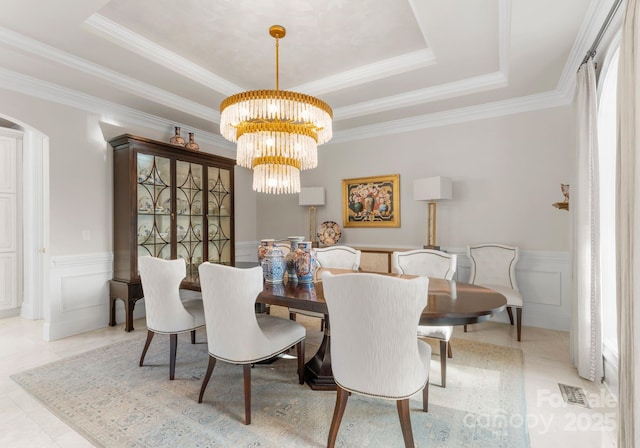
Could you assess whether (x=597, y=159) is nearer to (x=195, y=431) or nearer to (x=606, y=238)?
(x=606, y=238)

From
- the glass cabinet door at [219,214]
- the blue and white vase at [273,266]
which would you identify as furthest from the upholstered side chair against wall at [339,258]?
the glass cabinet door at [219,214]

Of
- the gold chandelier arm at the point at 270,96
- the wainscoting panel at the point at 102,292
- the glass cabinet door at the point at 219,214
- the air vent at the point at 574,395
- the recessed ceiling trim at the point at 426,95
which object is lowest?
the air vent at the point at 574,395

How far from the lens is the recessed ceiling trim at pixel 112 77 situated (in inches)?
99.5

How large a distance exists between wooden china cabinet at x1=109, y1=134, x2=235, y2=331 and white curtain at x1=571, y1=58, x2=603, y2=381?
3.10 metres

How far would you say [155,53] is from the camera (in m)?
2.91

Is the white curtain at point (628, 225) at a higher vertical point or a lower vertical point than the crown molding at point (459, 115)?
lower

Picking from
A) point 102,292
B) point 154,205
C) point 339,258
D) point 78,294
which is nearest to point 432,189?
point 339,258

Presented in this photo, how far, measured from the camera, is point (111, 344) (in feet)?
10.3

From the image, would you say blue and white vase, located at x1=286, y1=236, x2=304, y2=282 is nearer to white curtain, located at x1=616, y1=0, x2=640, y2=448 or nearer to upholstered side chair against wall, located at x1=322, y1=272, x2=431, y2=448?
upholstered side chair against wall, located at x1=322, y1=272, x2=431, y2=448

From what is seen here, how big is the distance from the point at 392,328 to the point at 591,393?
70.0 inches

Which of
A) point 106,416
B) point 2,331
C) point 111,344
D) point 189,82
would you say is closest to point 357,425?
point 106,416

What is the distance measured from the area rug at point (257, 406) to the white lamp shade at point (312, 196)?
8.47ft

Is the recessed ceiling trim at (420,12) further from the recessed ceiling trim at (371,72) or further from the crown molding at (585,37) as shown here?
the crown molding at (585,37)

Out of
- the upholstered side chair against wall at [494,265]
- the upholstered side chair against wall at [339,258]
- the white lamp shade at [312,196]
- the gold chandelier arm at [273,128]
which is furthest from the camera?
the white lamp shade at [312,196]
